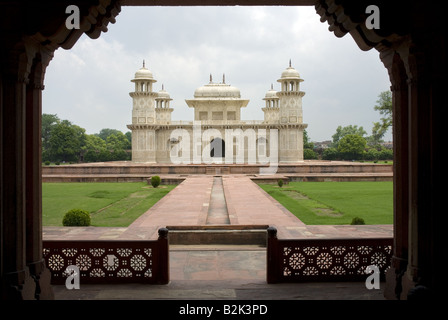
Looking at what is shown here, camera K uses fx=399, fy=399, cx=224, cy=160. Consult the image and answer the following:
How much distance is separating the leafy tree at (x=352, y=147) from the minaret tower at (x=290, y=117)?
Answer: 16.5m

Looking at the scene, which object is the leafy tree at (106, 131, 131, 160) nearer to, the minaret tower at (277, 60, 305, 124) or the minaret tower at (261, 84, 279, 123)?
the minaret tower at (261, 84, 279, 123)

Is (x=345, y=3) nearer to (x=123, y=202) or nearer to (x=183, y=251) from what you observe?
(x=183, y=251)

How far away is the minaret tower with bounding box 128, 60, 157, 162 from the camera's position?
97.9ft

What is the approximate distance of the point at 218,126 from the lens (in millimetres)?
31281

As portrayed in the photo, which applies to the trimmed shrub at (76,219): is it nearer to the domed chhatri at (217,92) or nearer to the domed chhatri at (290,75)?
the domed chhatri at (290,75)

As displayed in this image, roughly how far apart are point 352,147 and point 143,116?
25.6 metres

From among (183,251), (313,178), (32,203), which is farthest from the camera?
(313,178)

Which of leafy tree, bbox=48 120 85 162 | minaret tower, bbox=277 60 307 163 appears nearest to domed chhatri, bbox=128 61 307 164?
minaret tower, bbox=277 60 307 163

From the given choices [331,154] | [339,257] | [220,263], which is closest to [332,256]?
[339,257]

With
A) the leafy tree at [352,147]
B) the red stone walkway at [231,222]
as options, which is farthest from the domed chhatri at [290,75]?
the red stone walkway at [231,222]

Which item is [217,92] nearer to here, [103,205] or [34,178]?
[103,205]

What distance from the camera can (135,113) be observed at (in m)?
30.1

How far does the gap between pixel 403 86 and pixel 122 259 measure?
2.80 meters
